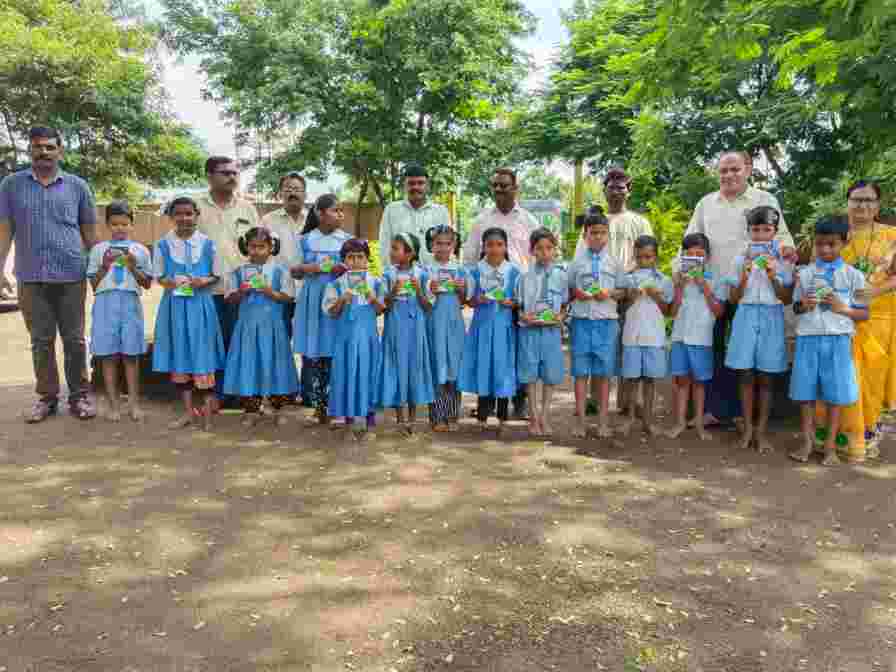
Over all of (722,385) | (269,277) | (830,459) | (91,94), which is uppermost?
(91,94)

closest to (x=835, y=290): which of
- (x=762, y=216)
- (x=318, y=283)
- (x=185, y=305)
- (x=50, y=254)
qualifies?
(x=762, y=216)

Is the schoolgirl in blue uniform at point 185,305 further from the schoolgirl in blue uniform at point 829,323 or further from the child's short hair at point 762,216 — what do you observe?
the schoolgirl in blue uniform at point 829,323

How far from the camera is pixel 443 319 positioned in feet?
17.3

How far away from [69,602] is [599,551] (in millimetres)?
2222

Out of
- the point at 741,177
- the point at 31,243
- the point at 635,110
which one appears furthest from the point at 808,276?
the point at 635,110

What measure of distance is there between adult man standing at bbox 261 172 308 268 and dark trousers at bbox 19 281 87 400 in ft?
4.84

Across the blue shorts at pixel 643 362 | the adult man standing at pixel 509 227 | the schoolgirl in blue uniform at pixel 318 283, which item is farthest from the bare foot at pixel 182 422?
the blue shorts at pixel 643 362

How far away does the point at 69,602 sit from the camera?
9.62 feet

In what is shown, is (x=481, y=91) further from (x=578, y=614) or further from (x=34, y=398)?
(x=578, y=614)

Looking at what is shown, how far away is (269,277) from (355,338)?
82cm

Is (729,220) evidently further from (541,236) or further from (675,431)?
(675,431)

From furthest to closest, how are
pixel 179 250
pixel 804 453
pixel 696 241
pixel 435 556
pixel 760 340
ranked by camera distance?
pixel 179 250
pixel 696 241
pixel 760 340
pixel 804 453
pixel 435 556

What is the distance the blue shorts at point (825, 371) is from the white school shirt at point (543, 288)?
5.10ft

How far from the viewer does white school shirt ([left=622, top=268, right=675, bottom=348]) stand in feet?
17.1
